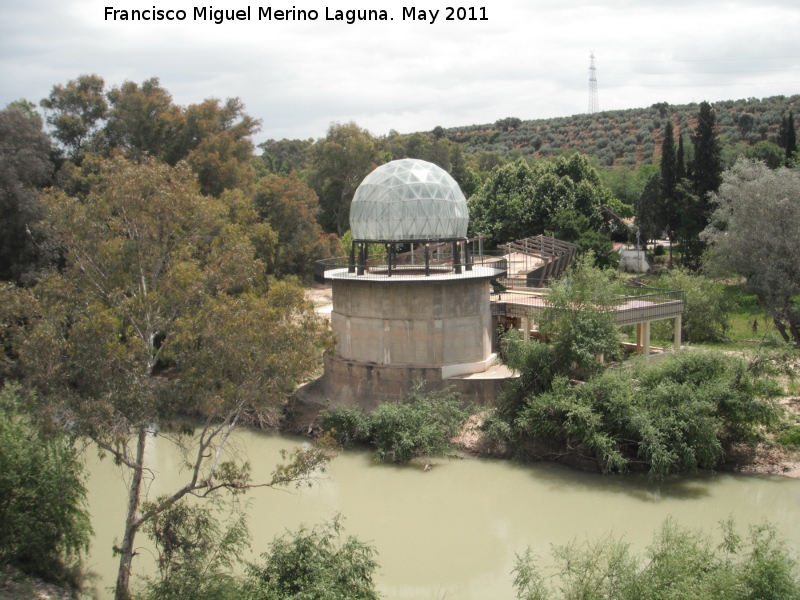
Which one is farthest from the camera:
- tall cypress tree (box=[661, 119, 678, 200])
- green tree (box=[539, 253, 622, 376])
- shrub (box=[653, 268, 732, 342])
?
tall cypress tree (box=[661, 119, 678, 200])

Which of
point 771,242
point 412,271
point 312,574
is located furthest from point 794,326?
point 312,574

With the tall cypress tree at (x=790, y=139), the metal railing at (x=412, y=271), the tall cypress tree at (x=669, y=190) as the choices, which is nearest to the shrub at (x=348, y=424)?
the metal railing at (x=412, y=271)

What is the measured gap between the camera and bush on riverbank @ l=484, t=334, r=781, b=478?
19234mm

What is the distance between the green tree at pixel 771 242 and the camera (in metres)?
27.3

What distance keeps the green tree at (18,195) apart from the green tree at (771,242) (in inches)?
1064

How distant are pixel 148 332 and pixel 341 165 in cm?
4661

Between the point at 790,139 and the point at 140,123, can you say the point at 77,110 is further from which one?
the point at 790,139

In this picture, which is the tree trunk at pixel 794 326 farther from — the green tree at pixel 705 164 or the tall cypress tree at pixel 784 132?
the tall cypress tree at pixel 784 132

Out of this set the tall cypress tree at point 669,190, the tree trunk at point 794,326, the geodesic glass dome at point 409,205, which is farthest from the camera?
the tall cypress tree at point 669,190

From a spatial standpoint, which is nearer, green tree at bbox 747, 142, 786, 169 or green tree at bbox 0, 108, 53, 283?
green tree at bbox 0, 108, 53, 283

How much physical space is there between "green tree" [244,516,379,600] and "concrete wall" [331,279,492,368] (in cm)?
1169

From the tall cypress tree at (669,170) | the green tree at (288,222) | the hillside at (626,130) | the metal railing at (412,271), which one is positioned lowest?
the metal railing at (412,271)

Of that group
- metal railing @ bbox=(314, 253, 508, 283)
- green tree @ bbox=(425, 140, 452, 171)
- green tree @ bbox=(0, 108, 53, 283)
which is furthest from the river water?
green tree @ bbox=(425, 140, 452, 171)

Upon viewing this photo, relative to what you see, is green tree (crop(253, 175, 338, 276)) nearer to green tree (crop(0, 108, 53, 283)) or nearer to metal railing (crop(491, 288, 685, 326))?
green tree (crop(0, 108, 53, 283))
